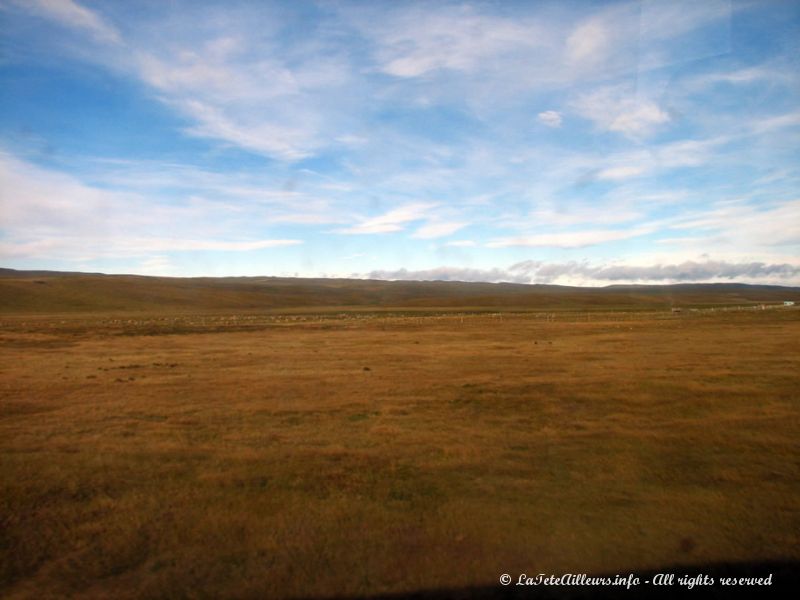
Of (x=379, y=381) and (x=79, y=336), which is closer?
(x=379, y=381)

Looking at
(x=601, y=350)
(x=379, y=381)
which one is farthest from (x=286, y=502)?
(x=601, y=350)

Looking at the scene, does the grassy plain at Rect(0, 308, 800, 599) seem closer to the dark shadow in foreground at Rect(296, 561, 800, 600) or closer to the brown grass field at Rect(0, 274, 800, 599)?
the brown grass field at Rect(0, 274, 800, 599)

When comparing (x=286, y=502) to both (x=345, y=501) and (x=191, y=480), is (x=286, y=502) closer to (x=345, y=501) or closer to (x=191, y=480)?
(x=345, y=501)

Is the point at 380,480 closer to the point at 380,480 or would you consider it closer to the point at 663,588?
the point at 380,480

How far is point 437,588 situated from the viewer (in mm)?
5820

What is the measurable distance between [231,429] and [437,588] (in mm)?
7800

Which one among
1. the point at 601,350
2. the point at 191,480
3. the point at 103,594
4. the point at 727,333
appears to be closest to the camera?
the point at 103,594

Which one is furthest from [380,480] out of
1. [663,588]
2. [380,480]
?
[663,588]

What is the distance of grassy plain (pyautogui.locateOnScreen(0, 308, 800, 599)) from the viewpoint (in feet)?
20.8

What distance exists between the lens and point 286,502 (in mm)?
8102

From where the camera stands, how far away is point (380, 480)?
354 inches

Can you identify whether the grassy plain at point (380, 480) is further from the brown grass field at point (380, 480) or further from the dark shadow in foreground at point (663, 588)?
the dark shadow in foreground at point (663, 588)

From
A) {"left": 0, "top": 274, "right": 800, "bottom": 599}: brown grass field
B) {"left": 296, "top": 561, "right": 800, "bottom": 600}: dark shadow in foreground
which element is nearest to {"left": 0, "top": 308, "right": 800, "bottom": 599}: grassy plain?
{"left": 0, "top": 274, "right": 800, "bottom": 599}: brown grass field

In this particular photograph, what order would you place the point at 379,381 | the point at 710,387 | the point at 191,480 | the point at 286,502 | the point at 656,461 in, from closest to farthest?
the point at 286,502 < the point at 191,480 < the point at 656,461 < the point at 710,387 < the point at 379,381
